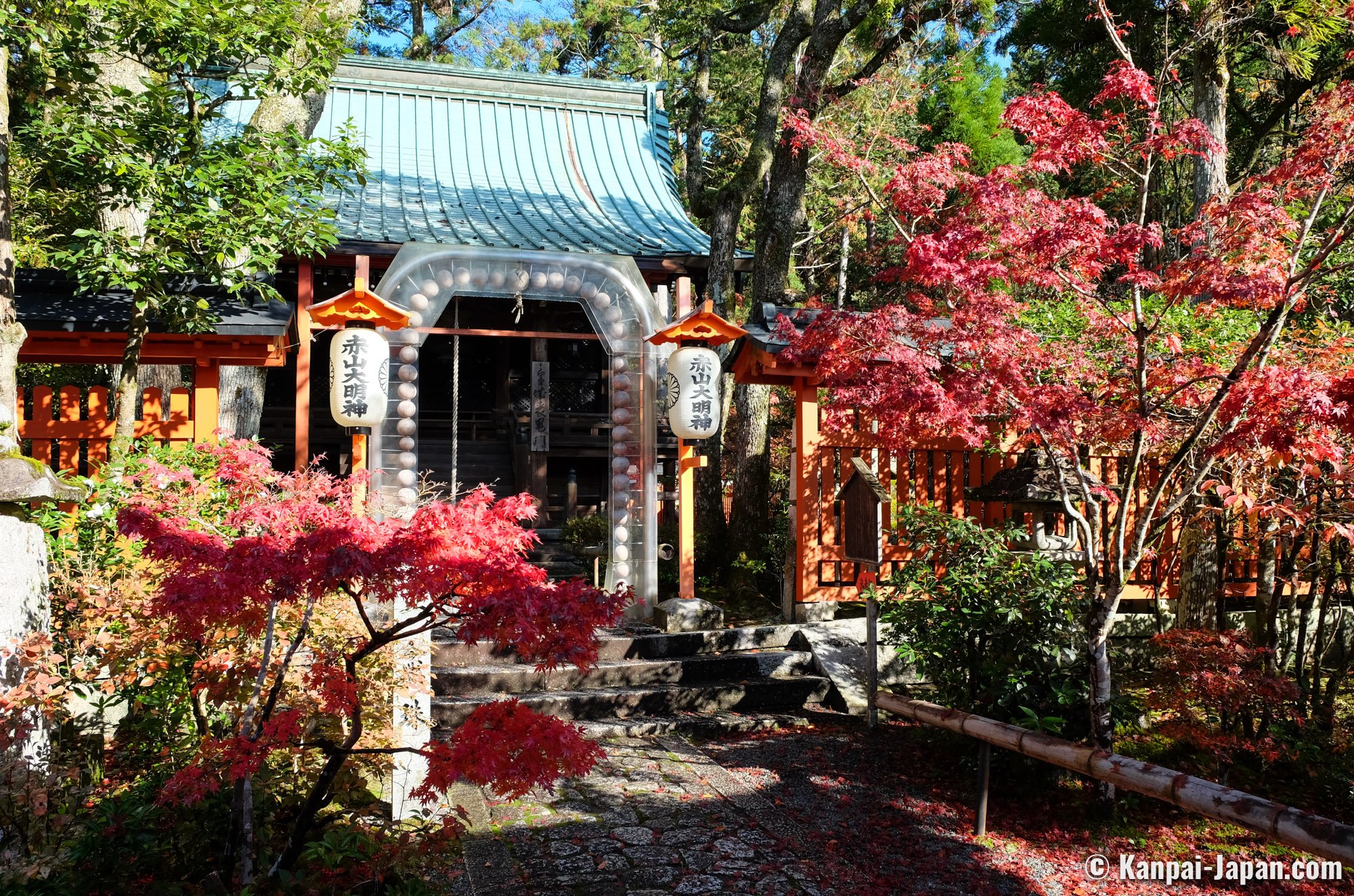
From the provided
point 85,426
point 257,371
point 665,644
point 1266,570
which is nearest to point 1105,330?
point 1266,570

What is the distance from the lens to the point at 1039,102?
609cm

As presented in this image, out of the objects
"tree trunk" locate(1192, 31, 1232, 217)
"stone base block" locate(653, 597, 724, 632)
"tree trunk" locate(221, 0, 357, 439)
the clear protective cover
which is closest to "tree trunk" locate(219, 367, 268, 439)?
"tree trunk" locate(221, 0, 357, 439)

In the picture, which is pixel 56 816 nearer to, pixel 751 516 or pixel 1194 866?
pixel 1194 866

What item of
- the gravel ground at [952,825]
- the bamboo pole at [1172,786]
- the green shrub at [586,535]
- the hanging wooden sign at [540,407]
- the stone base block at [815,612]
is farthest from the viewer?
the hanging wooden sign at [540,407]

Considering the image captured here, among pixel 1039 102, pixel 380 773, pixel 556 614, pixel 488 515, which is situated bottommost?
pixel 380 773

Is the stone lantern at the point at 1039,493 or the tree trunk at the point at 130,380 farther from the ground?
the tree trunk at the point at 130,380

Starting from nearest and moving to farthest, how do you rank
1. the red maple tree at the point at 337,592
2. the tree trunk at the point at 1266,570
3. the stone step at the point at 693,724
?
the red maple tree at the point at 337,592, the tree trunk at the point at 1266,570, the stone step at the point at 693,724

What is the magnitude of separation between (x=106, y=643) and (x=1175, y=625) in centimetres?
797

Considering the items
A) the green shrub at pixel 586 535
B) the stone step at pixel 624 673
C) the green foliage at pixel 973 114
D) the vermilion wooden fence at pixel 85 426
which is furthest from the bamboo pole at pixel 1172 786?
the green foliage at pixel 973 114

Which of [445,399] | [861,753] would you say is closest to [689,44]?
[445,399]

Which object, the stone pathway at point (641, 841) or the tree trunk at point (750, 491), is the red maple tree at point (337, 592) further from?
the tree trunk at point (750, 491)

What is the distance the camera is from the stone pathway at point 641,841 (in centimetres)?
480

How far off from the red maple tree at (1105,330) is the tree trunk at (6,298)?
557cm

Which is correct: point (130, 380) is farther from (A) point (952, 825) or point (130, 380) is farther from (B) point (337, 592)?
(A) point (952, 825)
